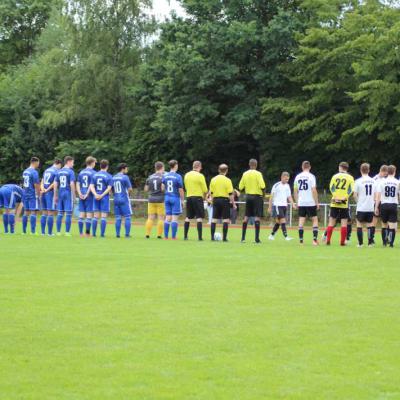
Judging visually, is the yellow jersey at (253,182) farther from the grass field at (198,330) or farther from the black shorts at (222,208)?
the grass field at (198,330)

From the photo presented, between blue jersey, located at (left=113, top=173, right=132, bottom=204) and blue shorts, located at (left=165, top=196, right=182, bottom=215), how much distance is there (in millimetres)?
1392

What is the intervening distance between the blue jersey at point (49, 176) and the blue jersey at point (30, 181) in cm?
25

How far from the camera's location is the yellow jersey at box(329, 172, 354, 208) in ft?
78.3

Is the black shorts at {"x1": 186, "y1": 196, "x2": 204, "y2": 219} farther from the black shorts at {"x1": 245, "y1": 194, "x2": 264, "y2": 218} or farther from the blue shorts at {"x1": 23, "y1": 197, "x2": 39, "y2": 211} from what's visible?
the blue shorts at {"x1": 23, "y1": 197, "x2": 39, "y2": 211}

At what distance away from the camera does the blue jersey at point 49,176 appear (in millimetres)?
26656

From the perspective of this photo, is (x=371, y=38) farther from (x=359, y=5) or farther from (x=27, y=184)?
(x=27, y=184)

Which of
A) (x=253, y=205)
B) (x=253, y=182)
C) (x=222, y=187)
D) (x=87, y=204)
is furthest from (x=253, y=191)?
(x=87, y=204)

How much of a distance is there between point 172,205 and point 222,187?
4.73ft

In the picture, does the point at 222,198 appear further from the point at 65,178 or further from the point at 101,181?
the point at 65,178

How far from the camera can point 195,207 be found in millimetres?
25312

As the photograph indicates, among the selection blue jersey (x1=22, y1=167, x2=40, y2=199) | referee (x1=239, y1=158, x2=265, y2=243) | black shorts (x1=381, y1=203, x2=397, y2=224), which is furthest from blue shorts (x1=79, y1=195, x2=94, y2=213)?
black shorts (x1=381, y1=203, x2=397, y2=224)

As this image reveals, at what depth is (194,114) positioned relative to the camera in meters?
48.5

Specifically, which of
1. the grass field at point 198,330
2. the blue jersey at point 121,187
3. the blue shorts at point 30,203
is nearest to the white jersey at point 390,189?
the grass field at point 198,330

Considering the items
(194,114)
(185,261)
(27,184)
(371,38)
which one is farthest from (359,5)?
(185,261)
